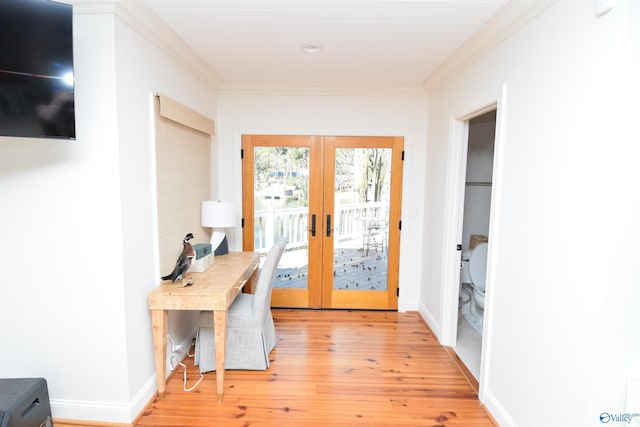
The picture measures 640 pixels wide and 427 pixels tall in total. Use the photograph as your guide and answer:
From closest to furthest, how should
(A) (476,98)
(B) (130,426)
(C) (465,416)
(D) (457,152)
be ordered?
(B) (130,426)
(C) (465,416)
(A) (476,98)
(D) (457,152)

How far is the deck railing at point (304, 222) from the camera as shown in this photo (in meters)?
3.63

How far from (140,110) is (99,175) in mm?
495

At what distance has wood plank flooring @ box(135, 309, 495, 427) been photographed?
2.00m

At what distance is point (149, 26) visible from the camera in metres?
1.98

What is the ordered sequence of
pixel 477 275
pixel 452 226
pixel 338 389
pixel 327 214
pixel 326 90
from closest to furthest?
pixel 338 389 < pixel 452 226 < pixel 477 275 < pixel 326 90 < pixel 327 214

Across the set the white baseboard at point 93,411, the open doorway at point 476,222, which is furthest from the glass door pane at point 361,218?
the white baseboard at point 93,411

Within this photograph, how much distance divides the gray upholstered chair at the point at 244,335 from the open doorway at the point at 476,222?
2028mm

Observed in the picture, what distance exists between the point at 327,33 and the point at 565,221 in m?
1.80

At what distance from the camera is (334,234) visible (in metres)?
3.66

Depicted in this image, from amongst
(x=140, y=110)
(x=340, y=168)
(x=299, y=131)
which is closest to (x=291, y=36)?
(x=140, y=110)

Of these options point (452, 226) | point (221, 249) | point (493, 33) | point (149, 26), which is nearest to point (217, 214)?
point (221, 249)

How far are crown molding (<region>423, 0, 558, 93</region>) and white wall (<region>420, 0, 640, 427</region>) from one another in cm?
6

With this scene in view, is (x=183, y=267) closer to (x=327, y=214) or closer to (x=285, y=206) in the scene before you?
(x=285, y=206)

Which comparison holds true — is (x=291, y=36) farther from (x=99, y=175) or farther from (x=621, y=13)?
(x=621, y=13)
